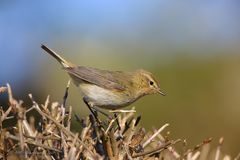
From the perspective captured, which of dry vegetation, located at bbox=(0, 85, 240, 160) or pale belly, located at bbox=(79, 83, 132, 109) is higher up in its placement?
dry vegetation, located at bbox=(0, 85, 240, 160)

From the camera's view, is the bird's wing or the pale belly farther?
the bird's wing

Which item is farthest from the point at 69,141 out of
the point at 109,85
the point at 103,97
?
the point at 109,85

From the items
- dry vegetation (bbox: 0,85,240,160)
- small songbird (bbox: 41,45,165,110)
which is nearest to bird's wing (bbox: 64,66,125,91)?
small songbird (bbox: 41,45,165,110)

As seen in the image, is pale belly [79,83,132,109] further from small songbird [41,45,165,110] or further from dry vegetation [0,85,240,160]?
dry vegetation [0,85,240,160]

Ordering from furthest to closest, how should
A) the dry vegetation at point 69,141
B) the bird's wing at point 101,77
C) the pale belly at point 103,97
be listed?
the bird's wing at point 101,77, the pale belly at point 103,97, the dry vegetation at point 69,141

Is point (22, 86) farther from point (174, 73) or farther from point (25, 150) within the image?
point (25, 150)

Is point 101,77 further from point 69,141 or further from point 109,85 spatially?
point 69,141

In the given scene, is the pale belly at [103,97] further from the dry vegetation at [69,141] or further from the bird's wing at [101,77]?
the dry vegetation at [69,141]

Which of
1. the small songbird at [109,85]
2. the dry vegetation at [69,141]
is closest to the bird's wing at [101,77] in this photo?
the small songbird at [109,85]
